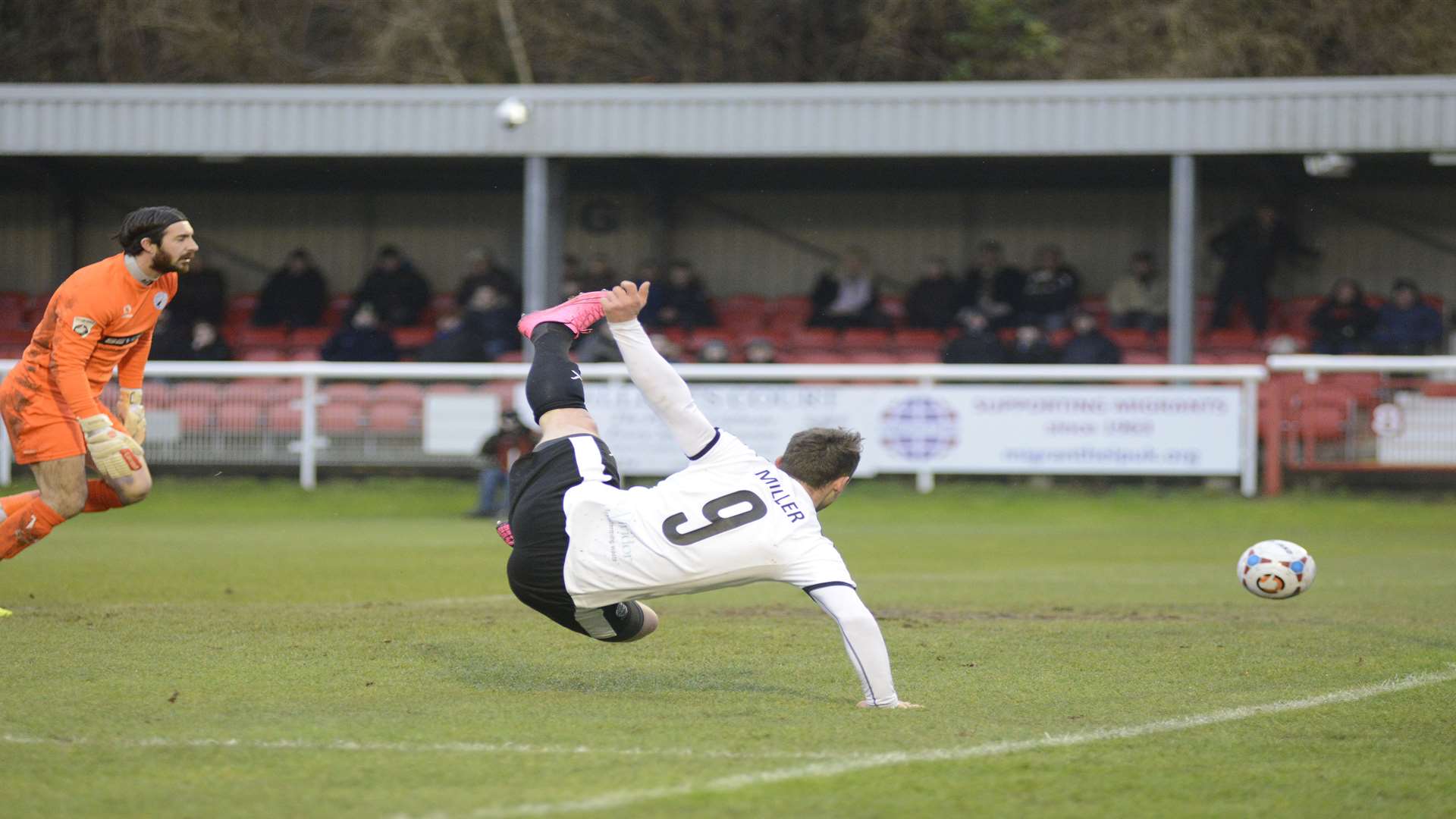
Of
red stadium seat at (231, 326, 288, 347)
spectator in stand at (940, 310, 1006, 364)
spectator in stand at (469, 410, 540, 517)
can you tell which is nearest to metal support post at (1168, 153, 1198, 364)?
spectator in stand at (940, 310, 1006, 364)

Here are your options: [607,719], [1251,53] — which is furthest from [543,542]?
[1251,53]

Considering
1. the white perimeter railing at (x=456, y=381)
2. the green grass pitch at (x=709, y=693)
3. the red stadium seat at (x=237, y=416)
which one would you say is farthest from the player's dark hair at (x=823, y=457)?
the red stadium seat at (x=237, y=416)

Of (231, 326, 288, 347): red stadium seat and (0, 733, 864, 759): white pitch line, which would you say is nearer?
(0, 733, 864, 759): white pitch line

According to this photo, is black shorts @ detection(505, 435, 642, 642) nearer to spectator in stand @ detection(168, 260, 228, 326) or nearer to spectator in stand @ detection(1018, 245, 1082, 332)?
spectator in stand @ detection(1018, 245, 1082, 332)

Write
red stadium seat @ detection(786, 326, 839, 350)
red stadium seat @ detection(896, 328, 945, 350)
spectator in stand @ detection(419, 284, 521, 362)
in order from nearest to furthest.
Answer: spectator in stand @ detection(419, 284, 521, 362)
red stadium seat @ detection(896, 328, 945, 350)
red stadium seat @ detection(786, 326, 839, 350)

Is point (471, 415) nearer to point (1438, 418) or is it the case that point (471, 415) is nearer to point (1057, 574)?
point (1057, 574)

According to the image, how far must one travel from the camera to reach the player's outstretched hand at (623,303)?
5.54 metres

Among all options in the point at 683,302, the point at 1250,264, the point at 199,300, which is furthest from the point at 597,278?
the point at 1250,264

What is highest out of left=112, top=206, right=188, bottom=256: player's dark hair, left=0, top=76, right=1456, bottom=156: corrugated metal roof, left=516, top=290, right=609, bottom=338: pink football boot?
left=0, top=76, right=1456, bottom=156: corrugated metal roof

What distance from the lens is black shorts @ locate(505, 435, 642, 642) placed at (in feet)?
18.3

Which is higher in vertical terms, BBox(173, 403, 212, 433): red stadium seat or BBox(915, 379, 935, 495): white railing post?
BBox(173, 403, 212, 433): red stadium seat

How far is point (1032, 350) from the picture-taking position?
17422 millimetres

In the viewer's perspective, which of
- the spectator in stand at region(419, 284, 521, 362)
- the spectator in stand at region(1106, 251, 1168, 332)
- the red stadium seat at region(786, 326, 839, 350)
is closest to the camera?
the spectator in stand at region(419, 284, 521, 362)

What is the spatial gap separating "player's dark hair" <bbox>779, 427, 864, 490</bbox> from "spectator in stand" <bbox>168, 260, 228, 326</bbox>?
17814mm
